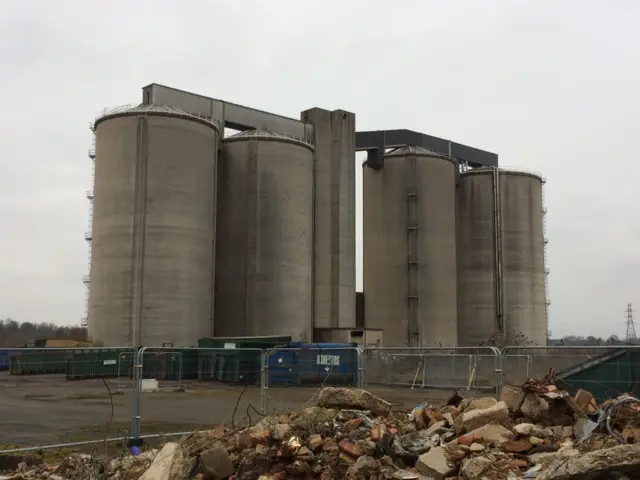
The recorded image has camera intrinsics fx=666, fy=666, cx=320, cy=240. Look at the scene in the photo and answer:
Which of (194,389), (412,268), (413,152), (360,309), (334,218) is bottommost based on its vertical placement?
(194,389)

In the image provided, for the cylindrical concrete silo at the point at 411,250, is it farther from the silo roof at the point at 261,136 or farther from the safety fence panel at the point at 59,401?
the safety fence panel at the point at 59,401

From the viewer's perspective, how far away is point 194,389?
25.9 metres

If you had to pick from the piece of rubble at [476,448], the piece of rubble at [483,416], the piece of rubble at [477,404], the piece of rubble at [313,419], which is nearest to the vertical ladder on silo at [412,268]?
the piece of rubble at [477,404]

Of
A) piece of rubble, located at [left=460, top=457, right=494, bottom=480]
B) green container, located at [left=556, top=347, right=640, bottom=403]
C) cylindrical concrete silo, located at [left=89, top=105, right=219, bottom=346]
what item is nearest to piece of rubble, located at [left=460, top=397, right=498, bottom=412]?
piece of rubble, located at [left=460, top=457, right=494, bottom=480]

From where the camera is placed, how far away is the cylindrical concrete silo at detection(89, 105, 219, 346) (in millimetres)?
36719

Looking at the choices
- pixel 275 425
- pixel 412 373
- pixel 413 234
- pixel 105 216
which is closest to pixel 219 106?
pixel 105 216

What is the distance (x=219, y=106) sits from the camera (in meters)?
44.9

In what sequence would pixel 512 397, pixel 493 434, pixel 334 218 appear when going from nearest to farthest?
pixel 493 434, pixel 512 397, pixel 334 218

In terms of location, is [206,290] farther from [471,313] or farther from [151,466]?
[151,466]

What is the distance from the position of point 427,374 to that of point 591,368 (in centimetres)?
864

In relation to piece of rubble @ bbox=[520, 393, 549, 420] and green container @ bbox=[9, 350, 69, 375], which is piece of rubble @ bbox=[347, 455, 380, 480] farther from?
green container @ bbox=[9, 350, 69, 375]

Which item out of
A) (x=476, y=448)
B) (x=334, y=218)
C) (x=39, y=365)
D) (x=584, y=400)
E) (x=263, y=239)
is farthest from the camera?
(x=334, y=218)

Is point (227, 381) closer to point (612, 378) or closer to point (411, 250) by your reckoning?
point (612, 378)

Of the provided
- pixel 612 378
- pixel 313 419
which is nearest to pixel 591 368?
pixel 612 378
